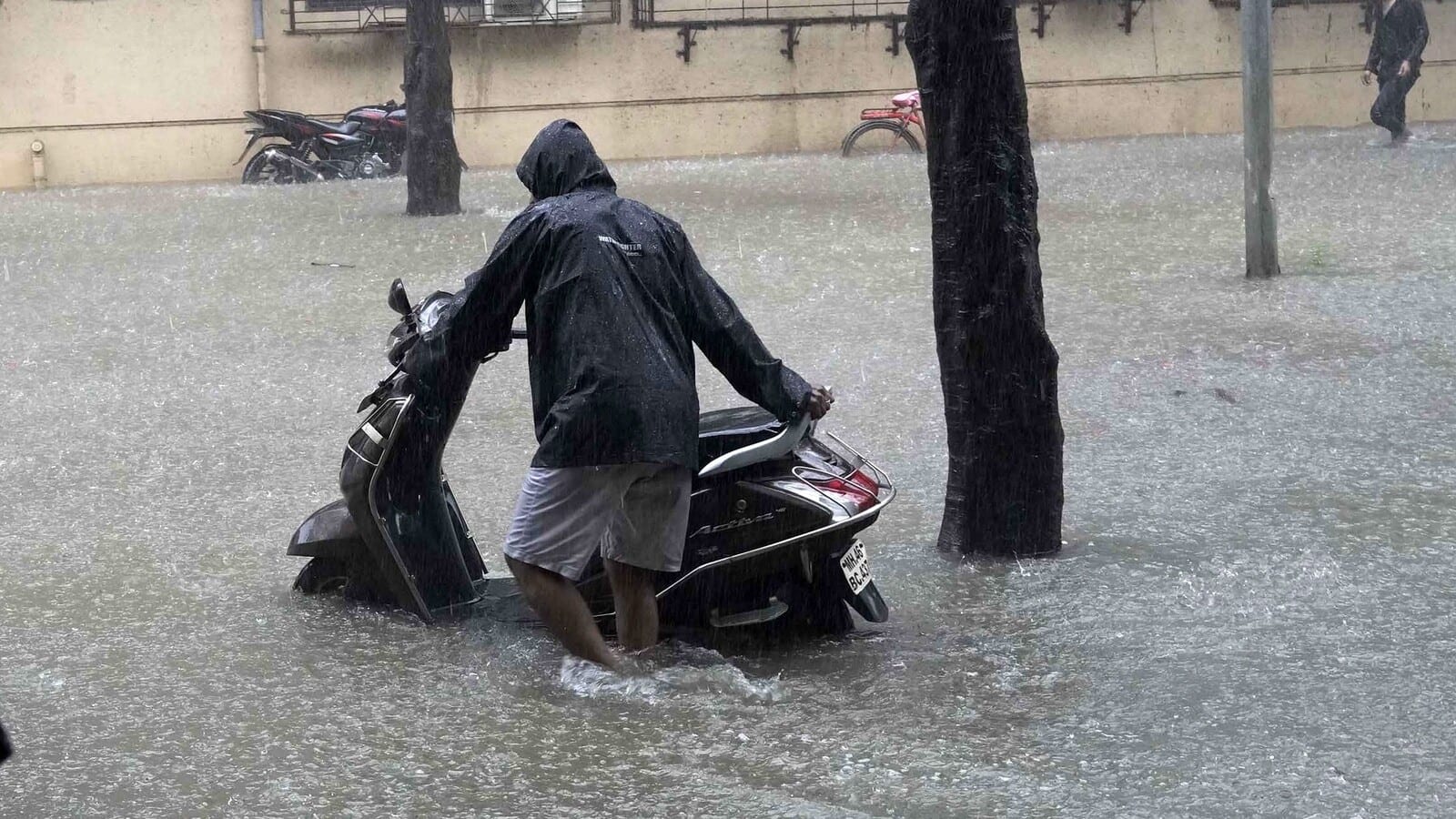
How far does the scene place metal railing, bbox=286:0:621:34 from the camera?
2283cm

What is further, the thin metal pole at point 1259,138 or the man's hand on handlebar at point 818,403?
the thin metal pole at point 1259,138

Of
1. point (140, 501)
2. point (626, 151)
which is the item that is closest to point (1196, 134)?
point (626, 151)

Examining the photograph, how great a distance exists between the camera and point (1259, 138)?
11039 mm

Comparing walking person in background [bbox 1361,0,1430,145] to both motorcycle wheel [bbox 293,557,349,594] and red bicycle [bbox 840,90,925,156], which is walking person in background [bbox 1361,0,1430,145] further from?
motorcycle wheel [bbox 293,557,349,594]

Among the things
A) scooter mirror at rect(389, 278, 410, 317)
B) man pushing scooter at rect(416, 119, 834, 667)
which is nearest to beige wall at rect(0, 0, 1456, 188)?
scooter mirror at rect(389, 278, 410, 317)

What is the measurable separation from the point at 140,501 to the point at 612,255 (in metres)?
3.31

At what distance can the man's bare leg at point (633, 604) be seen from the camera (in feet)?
14.7

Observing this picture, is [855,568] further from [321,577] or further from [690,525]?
[321,577]

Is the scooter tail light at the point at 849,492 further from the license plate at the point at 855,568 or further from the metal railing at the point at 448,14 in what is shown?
the metal railing at the point at 448,14

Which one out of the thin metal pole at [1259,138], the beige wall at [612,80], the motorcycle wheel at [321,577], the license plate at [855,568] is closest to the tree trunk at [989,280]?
the license plate at [855,568]

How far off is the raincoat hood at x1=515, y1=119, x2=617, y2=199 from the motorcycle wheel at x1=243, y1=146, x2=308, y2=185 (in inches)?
682

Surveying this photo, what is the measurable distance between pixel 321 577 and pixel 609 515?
1432mm

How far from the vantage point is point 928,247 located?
1298 centimetres

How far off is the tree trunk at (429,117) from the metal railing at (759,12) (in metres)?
7.60
